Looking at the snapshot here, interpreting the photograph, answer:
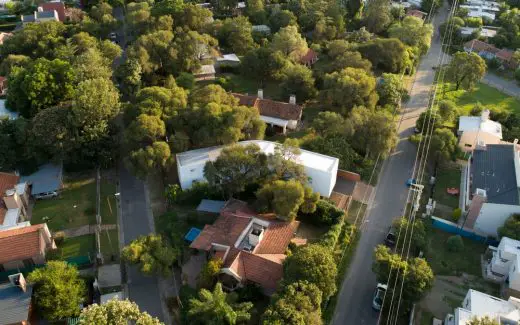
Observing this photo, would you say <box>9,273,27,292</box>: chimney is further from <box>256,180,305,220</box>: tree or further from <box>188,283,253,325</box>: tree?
<box>256,180,305,220</box>: tree

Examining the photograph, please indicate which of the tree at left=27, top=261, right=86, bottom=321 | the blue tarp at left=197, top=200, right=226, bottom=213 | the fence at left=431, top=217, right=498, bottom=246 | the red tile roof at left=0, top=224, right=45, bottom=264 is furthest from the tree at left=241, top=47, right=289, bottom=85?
the tree at left=27, top=261, right=86, bottom=321

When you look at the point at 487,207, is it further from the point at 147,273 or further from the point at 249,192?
the point at 147,273

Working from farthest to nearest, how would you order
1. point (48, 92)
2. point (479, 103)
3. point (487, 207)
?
point (479, 103)
point (48, 92)
point (487, 207)

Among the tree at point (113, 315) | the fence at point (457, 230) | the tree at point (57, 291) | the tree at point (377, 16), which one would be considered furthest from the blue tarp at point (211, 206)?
the tree at point (377, 16)

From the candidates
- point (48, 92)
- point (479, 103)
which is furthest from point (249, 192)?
point (479, 103)

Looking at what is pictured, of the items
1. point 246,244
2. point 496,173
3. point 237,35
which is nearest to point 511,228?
point 496,173

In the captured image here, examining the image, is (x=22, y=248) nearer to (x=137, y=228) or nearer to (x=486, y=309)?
Result: (x=137, y=228)
